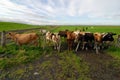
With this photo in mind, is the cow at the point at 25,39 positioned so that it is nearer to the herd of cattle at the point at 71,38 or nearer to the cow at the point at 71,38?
Result: the herd of cattle at the point at 71,38

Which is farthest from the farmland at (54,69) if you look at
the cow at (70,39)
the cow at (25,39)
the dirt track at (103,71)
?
the cow at (70,39)

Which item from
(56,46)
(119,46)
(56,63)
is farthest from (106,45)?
(56,63)

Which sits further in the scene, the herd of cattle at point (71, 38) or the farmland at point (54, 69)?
the herd of cattle at point (71, 38)

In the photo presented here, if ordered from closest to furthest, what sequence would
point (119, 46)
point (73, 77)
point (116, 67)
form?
point (73, 77) < point (116, 67) < point (119, 46)

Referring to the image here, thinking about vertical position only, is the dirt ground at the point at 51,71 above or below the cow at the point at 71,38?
below

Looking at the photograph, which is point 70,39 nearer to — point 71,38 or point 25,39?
point 71,38

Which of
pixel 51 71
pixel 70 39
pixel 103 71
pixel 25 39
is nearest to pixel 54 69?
pixel 51 71

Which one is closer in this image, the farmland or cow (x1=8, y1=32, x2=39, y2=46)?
the farmland

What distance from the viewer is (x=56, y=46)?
47.7ft

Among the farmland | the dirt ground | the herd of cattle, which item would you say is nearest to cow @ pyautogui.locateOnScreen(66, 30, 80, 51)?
the herd of cattle

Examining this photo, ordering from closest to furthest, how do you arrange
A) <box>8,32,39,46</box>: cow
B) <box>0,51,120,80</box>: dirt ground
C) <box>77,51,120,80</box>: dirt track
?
<box>0,51,120,80</box>: dirt ground → <box>77,51,120,80</box>: dirt track → <box>8,32,39,46</box>: cow

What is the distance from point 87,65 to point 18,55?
479cm

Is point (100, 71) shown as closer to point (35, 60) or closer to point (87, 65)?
point (87, 65)

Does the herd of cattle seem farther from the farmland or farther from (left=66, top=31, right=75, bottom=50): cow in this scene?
the farmland
